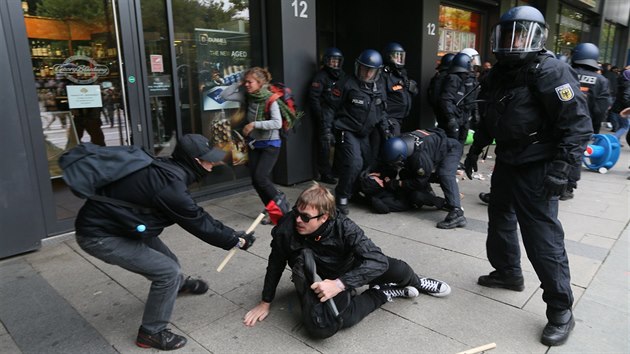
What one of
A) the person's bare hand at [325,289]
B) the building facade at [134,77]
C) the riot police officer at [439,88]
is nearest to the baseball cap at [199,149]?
the person's bare hand at [325,289]

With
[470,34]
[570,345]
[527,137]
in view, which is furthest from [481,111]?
[470,34]

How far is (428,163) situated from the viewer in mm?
4898

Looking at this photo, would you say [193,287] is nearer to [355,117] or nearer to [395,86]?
[355,117]

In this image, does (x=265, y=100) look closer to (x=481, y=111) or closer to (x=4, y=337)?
(x=481, y=111)

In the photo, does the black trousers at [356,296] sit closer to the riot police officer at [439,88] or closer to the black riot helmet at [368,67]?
the black riot helmet at [368,67]

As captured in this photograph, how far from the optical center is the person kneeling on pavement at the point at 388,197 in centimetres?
521

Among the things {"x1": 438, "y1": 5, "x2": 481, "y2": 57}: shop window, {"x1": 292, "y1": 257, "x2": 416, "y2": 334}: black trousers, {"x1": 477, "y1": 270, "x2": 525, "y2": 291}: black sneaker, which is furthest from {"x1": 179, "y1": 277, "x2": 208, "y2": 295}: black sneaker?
{"x1": 438, "y1": 5, "x2": 481, "y2": 57}: shop window

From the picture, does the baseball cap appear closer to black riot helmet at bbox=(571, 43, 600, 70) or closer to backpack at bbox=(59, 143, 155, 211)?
backpack at bbox=(59, 143, 155, 211)

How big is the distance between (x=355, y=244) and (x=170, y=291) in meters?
1.13

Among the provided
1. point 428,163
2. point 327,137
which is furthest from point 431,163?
point 327,137

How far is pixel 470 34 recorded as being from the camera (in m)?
10.2

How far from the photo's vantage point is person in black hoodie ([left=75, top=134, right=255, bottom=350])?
2.37 m

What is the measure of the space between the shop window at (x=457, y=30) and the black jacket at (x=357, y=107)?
4447mm

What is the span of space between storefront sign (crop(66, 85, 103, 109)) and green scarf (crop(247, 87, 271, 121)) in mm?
1565
